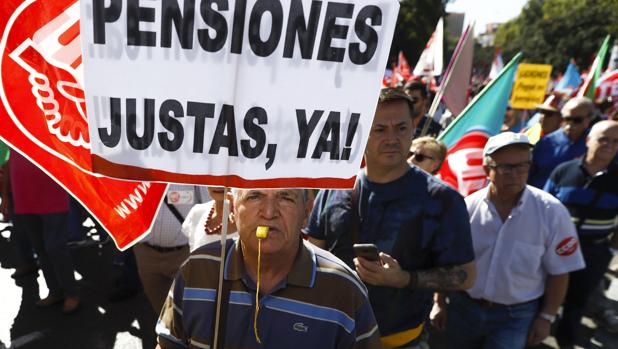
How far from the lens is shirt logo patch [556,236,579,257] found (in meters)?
2.39

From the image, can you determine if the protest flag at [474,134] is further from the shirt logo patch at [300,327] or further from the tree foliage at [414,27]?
the tree foliage at [414,27]

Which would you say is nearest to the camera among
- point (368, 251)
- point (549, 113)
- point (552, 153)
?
point (368, 251)

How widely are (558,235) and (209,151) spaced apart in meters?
1.92

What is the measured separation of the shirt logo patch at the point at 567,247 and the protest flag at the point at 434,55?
16.0 feet

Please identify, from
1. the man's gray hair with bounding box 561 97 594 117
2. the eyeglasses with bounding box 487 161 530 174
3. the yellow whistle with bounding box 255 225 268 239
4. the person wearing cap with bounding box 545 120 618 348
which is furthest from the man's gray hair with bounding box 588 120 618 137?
the yellow whistle with bounding box 255 225 268 239

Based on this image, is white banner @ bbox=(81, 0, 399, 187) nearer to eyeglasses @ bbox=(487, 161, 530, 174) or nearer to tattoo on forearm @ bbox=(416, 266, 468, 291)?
tattoo on forearm @ bbox=(416, 266, 468, 291)

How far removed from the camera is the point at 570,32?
42.9 metres

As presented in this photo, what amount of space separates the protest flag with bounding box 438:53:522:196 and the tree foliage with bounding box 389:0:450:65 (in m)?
36.7

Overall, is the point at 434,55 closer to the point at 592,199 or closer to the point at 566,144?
the point at 566,144

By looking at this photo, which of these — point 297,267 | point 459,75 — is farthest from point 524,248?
point 459,75

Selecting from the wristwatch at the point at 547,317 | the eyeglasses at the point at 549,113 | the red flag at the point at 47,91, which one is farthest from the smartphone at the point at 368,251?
the eyeglasses at the point at 549,113

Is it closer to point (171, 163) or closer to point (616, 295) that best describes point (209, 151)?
point (171, 163)

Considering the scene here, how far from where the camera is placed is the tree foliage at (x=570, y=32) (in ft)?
129

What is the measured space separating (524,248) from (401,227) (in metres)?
0.92
